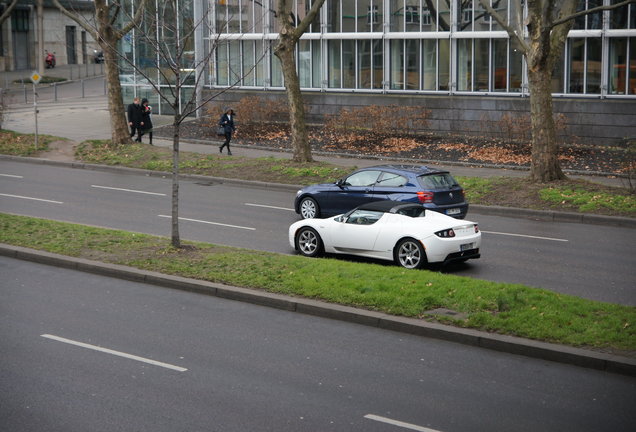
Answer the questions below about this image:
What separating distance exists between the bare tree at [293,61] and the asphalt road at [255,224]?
2.92 meters

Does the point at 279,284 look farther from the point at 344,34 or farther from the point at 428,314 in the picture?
the point at 344,34

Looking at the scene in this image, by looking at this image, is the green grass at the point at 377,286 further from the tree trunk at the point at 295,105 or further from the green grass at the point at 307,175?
the tree trunk at the point at 295,105

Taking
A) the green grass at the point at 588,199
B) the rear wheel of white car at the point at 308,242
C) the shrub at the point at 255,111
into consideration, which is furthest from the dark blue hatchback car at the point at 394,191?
the shrub at the point at 255,111

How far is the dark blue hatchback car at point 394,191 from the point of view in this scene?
62.7 ft

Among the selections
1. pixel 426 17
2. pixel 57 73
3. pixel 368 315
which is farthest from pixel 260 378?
pixel 57 73

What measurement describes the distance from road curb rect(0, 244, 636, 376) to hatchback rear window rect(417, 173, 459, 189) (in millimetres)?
6991

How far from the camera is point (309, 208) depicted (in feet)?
68.5

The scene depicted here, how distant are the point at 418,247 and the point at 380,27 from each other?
2573 cm

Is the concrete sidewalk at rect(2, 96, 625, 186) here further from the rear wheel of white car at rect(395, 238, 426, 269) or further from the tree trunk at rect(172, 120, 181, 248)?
the tree trunk at rect(172, 120, 181, 248)

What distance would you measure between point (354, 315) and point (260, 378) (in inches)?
110

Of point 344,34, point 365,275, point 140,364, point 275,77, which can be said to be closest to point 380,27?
point 344,34

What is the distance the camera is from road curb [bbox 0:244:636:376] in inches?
401

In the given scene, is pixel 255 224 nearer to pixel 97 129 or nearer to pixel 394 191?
pixel 394 191

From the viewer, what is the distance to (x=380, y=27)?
39.3 m
